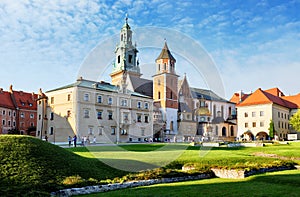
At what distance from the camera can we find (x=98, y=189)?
45.2ft

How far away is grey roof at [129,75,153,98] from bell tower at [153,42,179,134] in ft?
7.30

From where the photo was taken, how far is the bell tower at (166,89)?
82.6m

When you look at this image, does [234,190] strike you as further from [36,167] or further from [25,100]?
[25,100]

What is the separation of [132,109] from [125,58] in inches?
872

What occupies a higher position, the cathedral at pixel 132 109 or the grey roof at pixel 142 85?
the grey roof at pixel 142 85

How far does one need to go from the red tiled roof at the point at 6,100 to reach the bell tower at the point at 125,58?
85.0 ft

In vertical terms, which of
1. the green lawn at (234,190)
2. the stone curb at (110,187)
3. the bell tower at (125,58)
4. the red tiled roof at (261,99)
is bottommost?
the stone curb at (110,187)

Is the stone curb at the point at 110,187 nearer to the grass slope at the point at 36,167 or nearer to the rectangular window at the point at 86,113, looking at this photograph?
the grass slope at the point at 36,167

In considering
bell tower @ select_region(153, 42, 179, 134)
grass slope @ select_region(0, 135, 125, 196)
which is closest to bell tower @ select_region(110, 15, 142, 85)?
bell tower @ select_region(153, 42, 179, 134)

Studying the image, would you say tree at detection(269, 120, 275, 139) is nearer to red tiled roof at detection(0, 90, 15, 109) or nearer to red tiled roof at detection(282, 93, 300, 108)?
red tiled roof at detection(282, 93, 300, 108)

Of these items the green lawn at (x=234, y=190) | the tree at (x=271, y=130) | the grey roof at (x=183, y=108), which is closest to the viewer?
the green lawn at (x=234, y=190)

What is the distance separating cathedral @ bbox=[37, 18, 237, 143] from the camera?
2250 inches

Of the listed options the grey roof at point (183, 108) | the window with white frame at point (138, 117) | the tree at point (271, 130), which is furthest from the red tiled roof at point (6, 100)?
the tree at point (271, 130)

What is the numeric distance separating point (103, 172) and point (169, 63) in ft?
228
